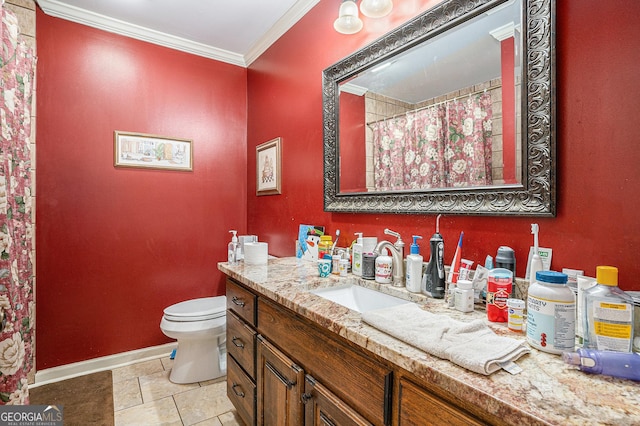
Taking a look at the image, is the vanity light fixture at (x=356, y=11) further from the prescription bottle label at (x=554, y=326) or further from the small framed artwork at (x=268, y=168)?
the prescription bottle label at (x=554, y=326)

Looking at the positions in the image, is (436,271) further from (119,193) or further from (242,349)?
(119,193)

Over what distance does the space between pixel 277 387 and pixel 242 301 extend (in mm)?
473

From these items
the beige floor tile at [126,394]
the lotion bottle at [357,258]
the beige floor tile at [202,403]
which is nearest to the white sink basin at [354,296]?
the lotion bottle at [357,258]

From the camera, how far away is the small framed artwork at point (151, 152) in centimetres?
245

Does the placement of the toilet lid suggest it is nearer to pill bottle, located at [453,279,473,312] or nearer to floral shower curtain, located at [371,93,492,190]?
floral shower curtain, located at [371,93,492,190]

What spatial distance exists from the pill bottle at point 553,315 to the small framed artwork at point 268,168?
197cm

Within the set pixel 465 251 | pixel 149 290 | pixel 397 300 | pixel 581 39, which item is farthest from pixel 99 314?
pixel 581 39

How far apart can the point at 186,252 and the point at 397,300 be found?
2076 millimetres

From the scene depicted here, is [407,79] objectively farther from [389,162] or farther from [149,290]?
[149,290]

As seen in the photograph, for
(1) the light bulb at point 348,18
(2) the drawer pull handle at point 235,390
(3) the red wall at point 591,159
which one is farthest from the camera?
(2) the drawer pull handle at point 235,390

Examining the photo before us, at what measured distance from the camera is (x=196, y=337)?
6.88 ft

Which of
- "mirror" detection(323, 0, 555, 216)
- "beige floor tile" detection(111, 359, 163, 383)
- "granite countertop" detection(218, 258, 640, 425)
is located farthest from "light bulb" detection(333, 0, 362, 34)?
"beige floor tile" detection(111, 359, 163, 383)

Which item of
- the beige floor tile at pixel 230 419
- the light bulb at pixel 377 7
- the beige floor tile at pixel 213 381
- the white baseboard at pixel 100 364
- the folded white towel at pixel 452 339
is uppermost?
the light bulb at pixel 377 7

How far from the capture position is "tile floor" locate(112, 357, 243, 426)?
1.82 metres
